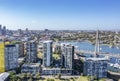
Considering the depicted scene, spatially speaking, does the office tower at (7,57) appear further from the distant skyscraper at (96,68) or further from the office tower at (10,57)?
the distant skyscraper at (96,68)

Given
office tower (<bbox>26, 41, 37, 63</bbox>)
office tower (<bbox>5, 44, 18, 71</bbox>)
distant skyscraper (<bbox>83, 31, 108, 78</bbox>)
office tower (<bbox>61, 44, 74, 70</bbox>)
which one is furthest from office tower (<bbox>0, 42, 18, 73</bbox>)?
distant skyscraper (<bbox>83, 31, 108, 78</bbox>)

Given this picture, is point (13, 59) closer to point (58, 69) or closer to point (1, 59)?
point (1, 59)

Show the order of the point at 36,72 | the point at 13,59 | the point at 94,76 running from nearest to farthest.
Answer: the point at 94,76 → the point at 36,72 → the point at 13,59

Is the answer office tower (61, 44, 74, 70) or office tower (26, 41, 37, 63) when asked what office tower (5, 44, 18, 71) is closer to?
office tower (26, 41, 37, 63)

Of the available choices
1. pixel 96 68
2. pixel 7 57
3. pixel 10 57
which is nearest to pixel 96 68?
pixel 96 68

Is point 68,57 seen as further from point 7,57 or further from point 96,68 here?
point 7,57

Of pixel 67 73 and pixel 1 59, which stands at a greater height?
pixel 1 59

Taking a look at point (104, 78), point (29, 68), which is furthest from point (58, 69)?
point (104, 78)

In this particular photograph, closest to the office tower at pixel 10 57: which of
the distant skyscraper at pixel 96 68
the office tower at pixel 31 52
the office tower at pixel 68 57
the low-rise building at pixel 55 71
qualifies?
the office tower at pixel 31 52
